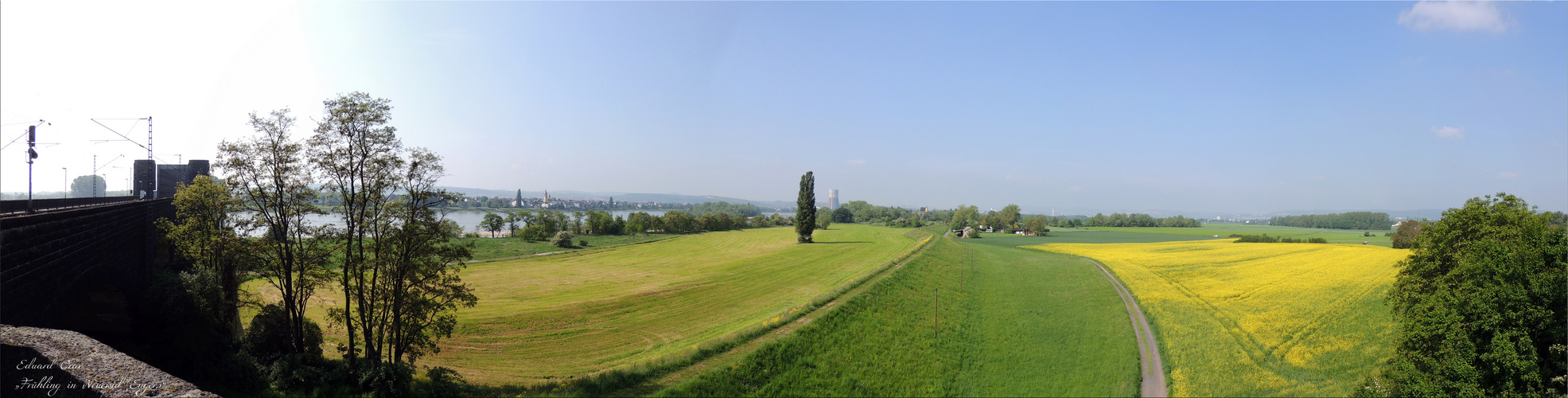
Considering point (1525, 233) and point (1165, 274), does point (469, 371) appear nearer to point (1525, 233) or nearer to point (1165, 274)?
point (1525, 233)

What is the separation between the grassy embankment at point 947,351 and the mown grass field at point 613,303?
2990 mm

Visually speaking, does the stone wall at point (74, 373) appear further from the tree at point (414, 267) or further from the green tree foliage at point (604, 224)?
the green tree foliage at point (604, 224)

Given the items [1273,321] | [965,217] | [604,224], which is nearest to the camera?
[1273,321]

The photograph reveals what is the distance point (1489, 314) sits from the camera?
52.3ft

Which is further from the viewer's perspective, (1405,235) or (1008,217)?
(1008,217)

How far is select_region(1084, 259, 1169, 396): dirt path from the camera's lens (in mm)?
16719

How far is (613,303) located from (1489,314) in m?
35.6

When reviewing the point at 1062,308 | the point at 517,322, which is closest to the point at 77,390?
the point at 517,322

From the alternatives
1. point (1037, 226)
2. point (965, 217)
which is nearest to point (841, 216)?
point (965, 217)

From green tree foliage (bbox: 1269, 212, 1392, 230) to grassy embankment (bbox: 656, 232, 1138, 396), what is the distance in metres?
127

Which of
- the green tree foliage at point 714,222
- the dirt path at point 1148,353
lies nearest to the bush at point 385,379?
the dirt path at point 1148,353

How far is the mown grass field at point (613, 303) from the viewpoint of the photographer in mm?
18781

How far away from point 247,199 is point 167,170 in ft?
157

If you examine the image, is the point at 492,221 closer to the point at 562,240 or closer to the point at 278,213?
the point at 562,240
